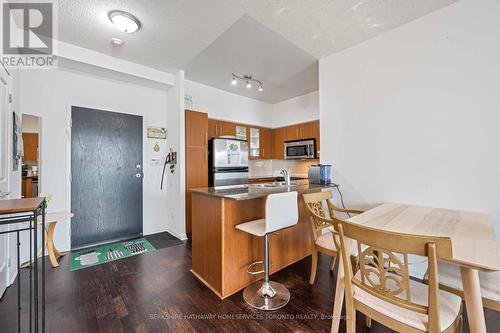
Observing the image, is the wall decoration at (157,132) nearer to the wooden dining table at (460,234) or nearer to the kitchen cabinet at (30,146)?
the kitchen cabinet at (30,146)

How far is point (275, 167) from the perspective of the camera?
18.1 feet

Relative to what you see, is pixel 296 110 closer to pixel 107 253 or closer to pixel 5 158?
pixel 107 253

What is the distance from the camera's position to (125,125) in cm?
334

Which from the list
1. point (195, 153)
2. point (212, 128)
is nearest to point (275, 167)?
point (212, 128)

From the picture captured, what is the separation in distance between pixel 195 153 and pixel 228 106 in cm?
148

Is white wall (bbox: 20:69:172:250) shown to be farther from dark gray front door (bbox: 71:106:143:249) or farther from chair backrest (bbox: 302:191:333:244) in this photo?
chair backrest (bbox: 302:191:333:244)

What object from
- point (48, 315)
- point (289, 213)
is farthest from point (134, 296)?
point (289, 213)

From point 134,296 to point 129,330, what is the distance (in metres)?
0.44

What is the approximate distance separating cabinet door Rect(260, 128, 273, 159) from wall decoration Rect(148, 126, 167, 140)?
2.25 metres

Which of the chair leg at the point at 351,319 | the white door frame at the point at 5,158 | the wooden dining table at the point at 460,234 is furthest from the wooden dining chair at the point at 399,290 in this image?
the white door frame at the point at 5,158

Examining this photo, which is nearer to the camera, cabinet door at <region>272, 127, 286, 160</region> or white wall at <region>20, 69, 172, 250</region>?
white wall at <region>20, 69, 172, 250</region>

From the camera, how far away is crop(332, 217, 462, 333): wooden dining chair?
2.84ft

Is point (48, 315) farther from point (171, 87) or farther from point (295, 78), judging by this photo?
point (295, 78)

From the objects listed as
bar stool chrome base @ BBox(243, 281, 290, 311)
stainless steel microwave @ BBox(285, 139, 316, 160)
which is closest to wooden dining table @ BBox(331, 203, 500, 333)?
bar stool chrome base @ BBox(243, 281, 290, 311)
